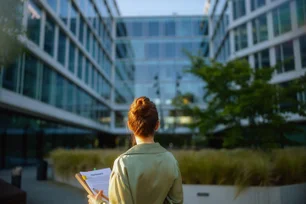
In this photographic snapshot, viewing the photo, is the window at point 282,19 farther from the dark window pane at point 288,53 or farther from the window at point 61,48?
the window at point 61,48

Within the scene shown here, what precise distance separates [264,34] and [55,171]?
18628mm

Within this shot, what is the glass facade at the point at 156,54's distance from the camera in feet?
129

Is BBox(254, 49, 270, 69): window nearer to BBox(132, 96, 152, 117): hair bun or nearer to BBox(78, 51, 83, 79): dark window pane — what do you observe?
BBox(78, 51, 83, 79): dark window pane

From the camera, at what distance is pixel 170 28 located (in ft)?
135

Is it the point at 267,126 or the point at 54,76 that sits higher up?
the point at 54,76

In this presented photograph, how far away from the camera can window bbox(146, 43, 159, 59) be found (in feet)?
133

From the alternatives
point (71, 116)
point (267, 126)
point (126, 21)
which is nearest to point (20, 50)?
point (267, 126)

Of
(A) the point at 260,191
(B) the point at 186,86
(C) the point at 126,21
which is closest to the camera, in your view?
(A) the point at 260,191

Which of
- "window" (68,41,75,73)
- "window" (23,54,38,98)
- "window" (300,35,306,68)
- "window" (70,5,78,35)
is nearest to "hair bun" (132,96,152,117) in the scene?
"window" (23,54,38,98)

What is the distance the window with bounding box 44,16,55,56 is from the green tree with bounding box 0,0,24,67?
1146cm

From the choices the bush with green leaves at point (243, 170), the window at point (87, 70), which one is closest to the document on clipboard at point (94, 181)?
the bush with green leaves at point (243, 170)

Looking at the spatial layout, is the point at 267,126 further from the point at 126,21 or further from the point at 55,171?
the point at 126,21

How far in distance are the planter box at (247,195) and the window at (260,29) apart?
17860 mm

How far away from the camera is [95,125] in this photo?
1242 inches
